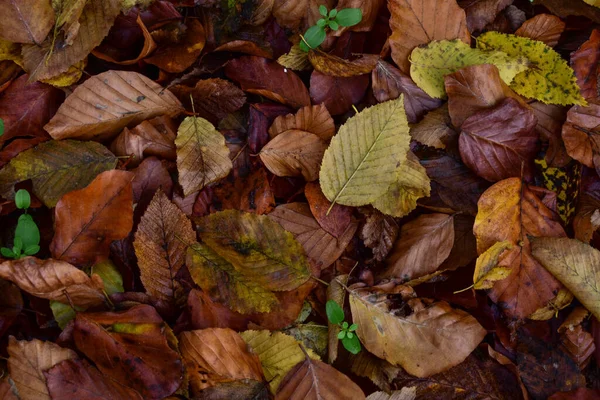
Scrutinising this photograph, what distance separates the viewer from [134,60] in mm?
1617

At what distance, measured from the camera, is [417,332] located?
1497 mm

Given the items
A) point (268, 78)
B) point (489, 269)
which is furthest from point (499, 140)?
point (268, 78)

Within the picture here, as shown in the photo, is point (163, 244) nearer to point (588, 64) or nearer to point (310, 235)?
point (310, 235)

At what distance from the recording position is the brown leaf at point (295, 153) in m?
1.59

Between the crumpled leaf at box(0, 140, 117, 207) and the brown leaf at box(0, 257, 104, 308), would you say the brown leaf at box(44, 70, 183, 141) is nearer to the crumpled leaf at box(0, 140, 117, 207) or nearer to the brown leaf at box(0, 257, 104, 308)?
the crumpled leaf at box(0, 140, 117, 207)

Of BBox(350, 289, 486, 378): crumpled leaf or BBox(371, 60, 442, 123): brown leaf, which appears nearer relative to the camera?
BBox(350, 289, 486, 378): crumpled leaf

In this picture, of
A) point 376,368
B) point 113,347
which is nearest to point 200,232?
point 113,347

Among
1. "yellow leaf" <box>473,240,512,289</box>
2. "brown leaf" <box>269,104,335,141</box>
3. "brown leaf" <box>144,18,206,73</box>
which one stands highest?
"brown leaf" <box>144,18,206,73</box>

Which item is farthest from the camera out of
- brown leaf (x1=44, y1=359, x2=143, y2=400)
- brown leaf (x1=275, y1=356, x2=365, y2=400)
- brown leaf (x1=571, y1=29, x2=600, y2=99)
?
brown leaf (x1=571, y1=29, x2=600, y2=99)

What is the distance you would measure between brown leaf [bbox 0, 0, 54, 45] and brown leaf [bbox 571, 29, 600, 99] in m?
1.62

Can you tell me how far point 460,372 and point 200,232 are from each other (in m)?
0.86

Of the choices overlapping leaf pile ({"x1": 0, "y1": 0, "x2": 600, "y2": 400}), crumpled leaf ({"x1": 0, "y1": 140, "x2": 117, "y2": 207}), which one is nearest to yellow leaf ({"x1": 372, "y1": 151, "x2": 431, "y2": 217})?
overlapping leaf pile ({"x1": 0, "y1": 0, "x2": 600, "y2": 400})

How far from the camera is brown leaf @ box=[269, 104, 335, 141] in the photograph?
1612 mm

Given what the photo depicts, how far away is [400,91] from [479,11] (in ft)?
1.32
